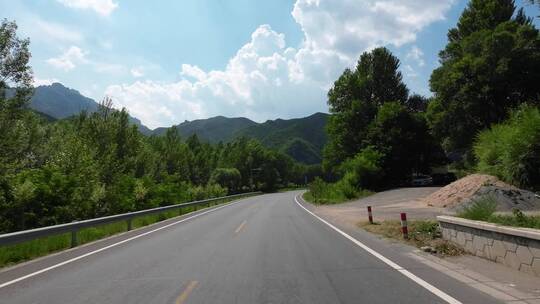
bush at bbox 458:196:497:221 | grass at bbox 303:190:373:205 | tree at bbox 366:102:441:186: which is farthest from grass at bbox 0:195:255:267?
tree at bbox 366:102:441:186

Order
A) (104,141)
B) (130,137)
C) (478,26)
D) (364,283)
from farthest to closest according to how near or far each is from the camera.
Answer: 1. (478,26)
2. (130,137)
3. (104,141)
4. (364,283)

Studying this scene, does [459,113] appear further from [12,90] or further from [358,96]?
[12,90]

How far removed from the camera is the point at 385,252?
1021 centimetres

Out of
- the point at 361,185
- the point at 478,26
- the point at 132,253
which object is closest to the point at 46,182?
the point at 132,253

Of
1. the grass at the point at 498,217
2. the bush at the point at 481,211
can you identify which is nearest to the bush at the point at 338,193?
the bush at the point at 481,211

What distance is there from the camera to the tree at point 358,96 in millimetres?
60812

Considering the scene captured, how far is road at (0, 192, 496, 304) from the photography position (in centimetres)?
624

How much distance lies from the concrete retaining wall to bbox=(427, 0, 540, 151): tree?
31622 millimetres

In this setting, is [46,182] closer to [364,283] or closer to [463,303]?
[364,283]

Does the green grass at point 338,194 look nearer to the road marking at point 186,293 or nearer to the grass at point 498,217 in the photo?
the grass at point 498,217

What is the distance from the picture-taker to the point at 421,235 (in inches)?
483

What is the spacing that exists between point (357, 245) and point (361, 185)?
34206mm

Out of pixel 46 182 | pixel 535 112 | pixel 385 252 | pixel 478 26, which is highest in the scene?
pixel 478 26

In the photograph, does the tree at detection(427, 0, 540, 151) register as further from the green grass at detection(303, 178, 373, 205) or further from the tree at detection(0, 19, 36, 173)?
the tree at detection(0, 19, 36, 173)
